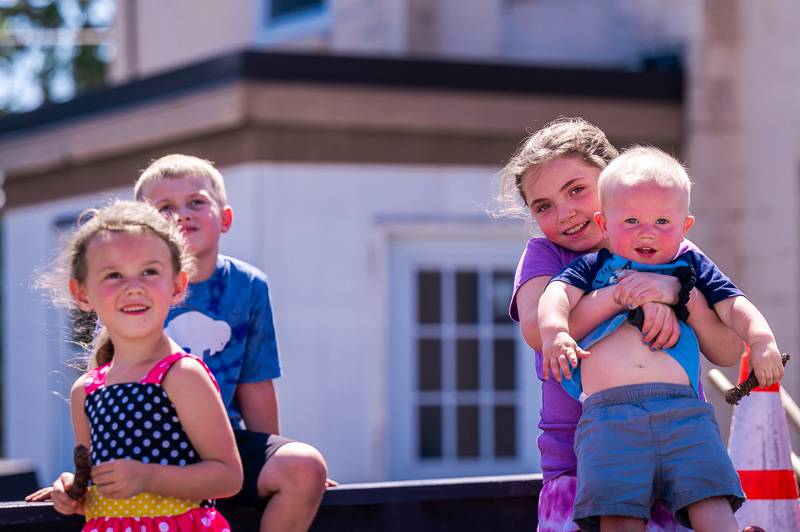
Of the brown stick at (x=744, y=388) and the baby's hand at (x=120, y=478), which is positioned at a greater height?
the brown stick at (x=744, y=388)

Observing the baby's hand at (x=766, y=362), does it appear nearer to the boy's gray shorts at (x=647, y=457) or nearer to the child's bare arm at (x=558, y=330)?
the boy's gray shorts at (x=647, y=457)

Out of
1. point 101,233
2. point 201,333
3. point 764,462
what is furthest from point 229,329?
point 764,462

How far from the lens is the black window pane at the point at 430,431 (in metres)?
9.60

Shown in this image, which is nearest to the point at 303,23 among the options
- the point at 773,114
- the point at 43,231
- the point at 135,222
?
the point at 43,231

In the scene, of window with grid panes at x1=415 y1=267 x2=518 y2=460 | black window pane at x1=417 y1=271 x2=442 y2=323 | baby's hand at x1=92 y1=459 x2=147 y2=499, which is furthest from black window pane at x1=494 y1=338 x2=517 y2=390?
baby's hand at x1=92 y1=459 x2=147 y2=499

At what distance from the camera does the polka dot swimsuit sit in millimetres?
3098

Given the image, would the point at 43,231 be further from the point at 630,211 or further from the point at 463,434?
the point at 630,211

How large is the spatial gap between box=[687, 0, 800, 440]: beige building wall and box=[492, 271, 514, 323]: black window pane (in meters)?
1.34

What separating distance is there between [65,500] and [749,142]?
760 centimetres

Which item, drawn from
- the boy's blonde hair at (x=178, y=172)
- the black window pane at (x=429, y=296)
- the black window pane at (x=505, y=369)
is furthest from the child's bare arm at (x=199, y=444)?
the black window pane at (x=505, y=369)

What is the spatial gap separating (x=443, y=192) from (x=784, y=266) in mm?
2400

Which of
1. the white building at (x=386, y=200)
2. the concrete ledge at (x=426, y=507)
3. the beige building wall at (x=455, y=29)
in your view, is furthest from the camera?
the beige building wall at (x=455, y=29)

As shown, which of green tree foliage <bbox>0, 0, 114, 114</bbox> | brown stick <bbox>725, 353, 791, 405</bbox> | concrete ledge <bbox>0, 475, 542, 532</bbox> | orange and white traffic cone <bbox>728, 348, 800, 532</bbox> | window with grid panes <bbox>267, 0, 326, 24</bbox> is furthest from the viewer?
green tree foliage <bbox>0, 0, 114, 114</bbox>

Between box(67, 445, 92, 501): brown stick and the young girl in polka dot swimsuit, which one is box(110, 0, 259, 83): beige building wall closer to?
the young girl in polka dot swimsuit
